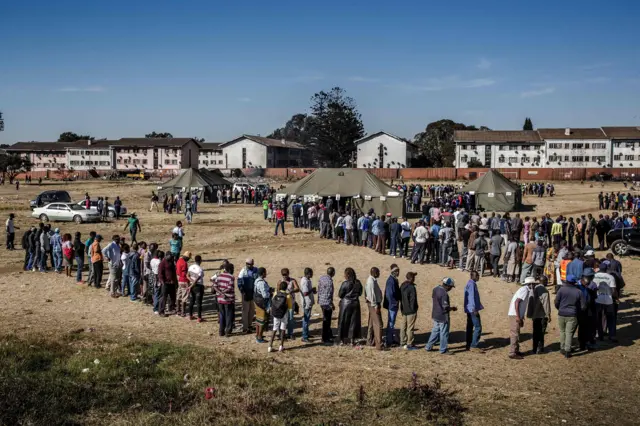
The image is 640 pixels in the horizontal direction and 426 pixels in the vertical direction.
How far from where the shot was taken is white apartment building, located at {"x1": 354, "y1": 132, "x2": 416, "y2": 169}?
9200 cm

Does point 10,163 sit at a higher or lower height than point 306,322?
higher

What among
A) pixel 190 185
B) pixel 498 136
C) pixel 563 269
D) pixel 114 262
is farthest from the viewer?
pixel 498 136

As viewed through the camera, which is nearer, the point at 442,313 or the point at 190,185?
the point at 442,313

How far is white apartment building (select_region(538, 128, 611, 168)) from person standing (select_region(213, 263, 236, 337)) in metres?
83.5

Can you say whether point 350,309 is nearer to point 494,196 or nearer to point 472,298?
point 472,298

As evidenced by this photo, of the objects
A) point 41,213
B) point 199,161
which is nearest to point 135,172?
point 199,161

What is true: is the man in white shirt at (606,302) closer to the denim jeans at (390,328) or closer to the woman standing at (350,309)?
the denim jeans at (390,328)

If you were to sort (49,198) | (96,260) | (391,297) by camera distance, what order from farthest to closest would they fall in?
(49,198) < (96,260) < (391,297)

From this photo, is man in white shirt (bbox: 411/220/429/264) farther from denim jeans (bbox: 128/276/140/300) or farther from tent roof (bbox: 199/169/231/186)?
tent roof (bbox: 199/169/231/186)

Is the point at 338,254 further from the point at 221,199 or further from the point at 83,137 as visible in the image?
the point at 83,137

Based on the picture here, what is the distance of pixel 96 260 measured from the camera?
58.2 ft

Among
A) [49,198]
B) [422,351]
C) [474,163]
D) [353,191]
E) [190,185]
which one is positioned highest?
[474,163]

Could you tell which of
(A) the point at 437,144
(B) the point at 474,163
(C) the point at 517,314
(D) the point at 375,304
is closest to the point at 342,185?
(D) the point at 375,304

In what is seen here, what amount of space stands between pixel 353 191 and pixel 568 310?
22819mm
